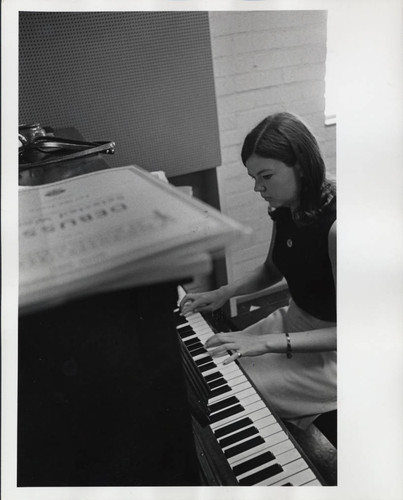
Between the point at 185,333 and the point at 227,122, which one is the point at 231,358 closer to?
the point at 185,333

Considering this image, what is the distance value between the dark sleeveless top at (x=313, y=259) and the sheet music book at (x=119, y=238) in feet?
1.49

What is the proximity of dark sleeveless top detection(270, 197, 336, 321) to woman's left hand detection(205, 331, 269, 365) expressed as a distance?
0.14m

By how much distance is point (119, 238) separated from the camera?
0.60 metres

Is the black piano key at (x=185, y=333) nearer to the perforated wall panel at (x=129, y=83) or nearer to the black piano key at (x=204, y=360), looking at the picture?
the black piano key at (x=204, y=360)

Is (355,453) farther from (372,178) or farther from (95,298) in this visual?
(95,298)

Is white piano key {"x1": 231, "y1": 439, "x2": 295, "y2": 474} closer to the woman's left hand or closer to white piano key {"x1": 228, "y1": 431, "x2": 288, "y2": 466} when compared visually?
white piano key {"x1": 228, "y1": 431, "x2": 288, "y2": 466}

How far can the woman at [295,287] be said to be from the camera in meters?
1.02

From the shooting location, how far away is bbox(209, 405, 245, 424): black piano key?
0.94m

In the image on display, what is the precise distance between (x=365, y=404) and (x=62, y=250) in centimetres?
83

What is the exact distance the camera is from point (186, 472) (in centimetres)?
92

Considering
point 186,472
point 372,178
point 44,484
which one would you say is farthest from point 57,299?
point 372,178

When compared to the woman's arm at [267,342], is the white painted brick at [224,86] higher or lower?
higher

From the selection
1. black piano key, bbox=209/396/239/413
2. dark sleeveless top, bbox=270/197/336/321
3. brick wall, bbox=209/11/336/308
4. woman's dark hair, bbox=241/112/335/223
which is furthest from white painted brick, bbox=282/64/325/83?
black piano key, bbox=209/396/239/413

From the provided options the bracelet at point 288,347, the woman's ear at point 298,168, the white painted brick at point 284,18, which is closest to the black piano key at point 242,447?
the bracelet at point 288,347
